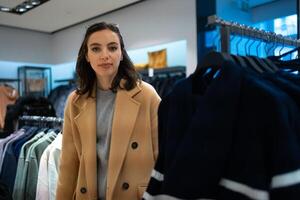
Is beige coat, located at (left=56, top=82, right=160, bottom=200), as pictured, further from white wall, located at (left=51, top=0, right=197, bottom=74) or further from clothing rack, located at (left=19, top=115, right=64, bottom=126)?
white wall, located at (left=51, top=0, right=197, bottom=74)

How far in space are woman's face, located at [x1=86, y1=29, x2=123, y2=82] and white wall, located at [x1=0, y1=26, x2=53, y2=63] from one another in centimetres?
472

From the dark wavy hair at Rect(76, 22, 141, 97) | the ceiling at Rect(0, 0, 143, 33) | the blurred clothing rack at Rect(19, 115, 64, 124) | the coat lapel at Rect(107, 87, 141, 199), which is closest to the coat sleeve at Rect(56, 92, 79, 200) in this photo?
the dark wavy hair at Rect(76, 22, 141, 97)

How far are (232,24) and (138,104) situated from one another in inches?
20.5

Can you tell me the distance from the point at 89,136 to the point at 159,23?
2.94 meters

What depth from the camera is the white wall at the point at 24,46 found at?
5.47 m

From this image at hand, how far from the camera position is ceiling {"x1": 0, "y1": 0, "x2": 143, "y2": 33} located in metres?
4.21

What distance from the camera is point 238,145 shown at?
684mm

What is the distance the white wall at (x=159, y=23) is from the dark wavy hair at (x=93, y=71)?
221 cm

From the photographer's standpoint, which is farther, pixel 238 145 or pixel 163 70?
pixel 163 70

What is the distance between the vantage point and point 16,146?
212 centimetres

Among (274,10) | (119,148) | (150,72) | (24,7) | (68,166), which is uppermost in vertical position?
(24,7)

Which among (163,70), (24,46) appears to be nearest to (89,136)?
(163,70)

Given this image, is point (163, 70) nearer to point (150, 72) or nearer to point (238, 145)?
point (150, 72)

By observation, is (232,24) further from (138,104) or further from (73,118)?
(73,118)
